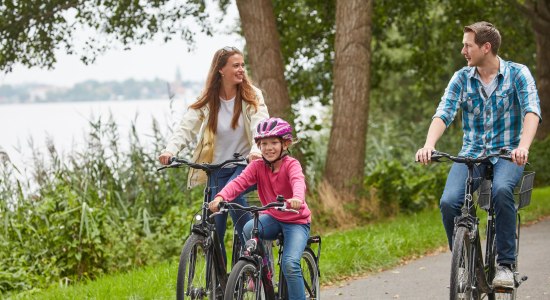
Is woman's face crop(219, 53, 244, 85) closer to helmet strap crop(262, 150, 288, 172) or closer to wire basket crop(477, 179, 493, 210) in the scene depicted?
helmet strap crop(262, 150, 288, 172)

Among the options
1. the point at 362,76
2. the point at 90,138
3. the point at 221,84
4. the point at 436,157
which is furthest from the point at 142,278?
the point at 362,76

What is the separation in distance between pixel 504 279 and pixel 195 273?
74.2 inches

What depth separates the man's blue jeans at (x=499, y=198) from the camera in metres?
5.78

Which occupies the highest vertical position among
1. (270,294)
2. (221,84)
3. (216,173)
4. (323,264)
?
(221,84)

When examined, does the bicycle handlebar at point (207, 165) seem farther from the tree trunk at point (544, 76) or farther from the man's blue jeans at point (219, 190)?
the tree trunk at point (544, 76)

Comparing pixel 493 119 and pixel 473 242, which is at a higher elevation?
pixel 493 119

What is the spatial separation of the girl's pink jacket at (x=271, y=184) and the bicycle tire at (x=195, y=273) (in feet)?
1.28

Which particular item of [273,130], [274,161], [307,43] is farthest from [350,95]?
[273,130]

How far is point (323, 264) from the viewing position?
29.1ft

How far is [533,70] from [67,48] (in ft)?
49.8

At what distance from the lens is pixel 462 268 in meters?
5.47

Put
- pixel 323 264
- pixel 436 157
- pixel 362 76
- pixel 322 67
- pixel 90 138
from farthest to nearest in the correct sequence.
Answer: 1. pixel 322 67
2. pixel 362 76
3. pixel 90 138
4. pixel 323 264
5. pixel 436 157

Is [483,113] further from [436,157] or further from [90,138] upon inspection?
[90,138]

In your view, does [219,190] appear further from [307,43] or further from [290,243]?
[307,43]
